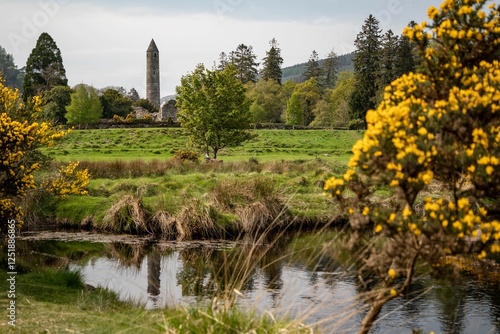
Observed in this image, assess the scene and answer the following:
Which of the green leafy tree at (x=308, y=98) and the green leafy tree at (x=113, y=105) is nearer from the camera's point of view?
the green leafy tree at (x=113, y=105)

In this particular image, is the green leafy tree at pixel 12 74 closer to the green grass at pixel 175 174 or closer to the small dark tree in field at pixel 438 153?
the green grass at pixel 175 174

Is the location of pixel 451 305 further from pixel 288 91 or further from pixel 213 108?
pixel 288 91

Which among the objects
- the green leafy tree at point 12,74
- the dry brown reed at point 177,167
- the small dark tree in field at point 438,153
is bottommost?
the dry brown reed at point 177,167

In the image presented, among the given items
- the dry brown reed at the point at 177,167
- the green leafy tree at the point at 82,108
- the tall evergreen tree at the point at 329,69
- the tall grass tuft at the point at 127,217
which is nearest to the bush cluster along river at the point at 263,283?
the tall grass tuft at the point at 127,217

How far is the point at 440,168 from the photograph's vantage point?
233 inches

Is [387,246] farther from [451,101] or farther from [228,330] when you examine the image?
[228,330]

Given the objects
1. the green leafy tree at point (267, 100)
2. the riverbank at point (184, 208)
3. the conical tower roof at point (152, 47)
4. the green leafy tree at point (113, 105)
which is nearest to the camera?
the riverbank at point (184, 208)

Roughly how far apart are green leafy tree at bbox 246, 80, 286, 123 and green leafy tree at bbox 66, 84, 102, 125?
82.2 ft

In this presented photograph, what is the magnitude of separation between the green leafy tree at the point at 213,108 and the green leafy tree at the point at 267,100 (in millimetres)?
43157

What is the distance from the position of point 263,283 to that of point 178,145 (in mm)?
42370

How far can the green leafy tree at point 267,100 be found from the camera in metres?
89.5

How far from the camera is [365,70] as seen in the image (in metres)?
80.5

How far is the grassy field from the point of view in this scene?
46656mm

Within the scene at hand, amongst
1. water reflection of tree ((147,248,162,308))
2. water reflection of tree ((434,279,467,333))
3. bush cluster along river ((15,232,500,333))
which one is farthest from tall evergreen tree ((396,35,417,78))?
water reflection of tree ((434,279,467,333))
